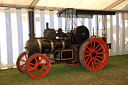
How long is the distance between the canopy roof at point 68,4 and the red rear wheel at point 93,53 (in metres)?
1.81

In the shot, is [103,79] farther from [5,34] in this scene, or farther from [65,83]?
[5,34]

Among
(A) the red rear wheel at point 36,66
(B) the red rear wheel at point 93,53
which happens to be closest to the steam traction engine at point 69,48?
(B) the red rear wheel at point 93,53

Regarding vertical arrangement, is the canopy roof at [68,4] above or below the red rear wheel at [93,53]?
above

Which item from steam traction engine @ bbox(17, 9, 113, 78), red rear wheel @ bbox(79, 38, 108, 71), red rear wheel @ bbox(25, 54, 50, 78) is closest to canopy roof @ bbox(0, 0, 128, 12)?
steam traction engine @ bbox(17, 9, 113, 78)

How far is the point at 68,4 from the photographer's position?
5168 mm

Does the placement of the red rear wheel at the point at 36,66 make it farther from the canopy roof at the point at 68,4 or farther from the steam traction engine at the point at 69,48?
the canopy roof at the point at 68,4

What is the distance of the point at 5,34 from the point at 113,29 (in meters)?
4.76

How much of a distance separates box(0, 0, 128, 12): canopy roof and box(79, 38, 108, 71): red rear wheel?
71.4 inches

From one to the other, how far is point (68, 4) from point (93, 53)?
2.19m

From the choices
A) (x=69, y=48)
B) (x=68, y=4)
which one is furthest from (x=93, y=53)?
(x=68, y=4)

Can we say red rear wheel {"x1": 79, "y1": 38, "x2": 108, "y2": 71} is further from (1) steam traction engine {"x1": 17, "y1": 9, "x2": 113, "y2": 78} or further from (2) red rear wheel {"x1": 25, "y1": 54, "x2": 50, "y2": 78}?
(2) red rear wheel {"x1": 25, "y1": 54, "x2": 50, "y2": 78}

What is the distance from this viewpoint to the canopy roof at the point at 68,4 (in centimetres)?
451

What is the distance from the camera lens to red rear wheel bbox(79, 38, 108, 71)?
3791 mm

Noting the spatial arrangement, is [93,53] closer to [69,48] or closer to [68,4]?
[69,48]
